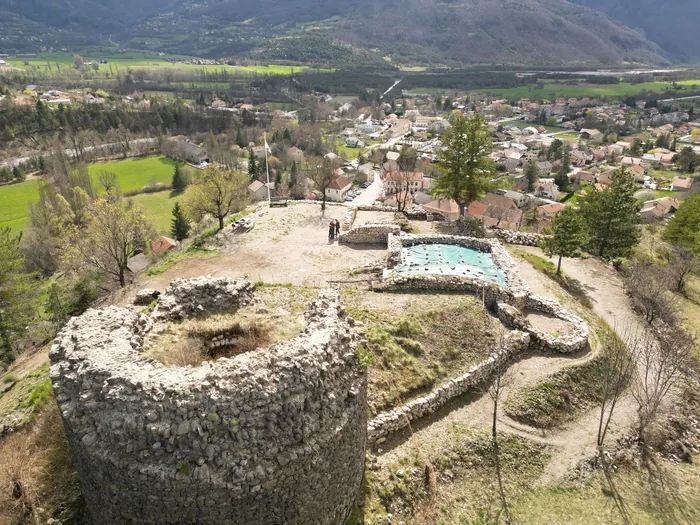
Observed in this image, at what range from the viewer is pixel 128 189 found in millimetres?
70938

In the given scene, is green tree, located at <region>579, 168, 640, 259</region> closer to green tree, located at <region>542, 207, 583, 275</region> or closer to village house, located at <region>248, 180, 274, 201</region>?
green tree, located at <region>542, 207, 583, 275</region>

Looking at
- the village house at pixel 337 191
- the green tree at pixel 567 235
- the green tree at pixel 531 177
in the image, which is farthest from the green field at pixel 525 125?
the green tree at pixel 567 235

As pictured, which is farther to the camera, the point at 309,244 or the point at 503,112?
the point at 503,112

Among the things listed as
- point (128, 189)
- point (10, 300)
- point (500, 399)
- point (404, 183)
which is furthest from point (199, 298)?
point (128, 189)

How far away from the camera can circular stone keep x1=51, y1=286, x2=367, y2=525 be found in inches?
363

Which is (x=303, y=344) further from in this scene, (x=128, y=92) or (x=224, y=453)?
(x=128, y=92)

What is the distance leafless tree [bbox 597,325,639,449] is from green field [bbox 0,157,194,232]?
177 ft

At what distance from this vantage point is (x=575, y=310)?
22594 millimetres

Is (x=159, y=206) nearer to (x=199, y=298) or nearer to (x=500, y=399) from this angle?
(x=199, y=298)

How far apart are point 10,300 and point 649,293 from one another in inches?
1286

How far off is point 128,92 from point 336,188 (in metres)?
109

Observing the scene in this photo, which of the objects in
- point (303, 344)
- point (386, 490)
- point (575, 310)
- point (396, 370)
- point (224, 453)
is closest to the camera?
point (224, 453)

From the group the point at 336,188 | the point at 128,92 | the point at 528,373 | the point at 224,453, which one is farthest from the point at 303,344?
the point at 128,92

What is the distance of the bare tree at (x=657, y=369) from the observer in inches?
634
